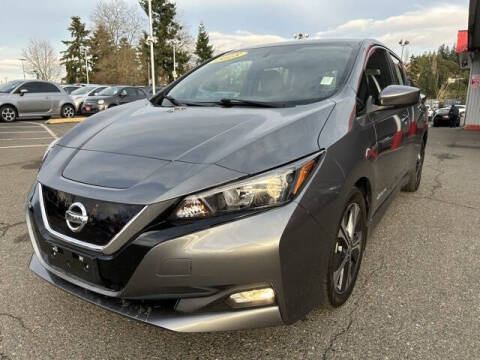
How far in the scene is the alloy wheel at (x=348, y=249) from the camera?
2.26 metres

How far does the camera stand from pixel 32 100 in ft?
47.9

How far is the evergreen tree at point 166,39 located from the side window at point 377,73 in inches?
2113

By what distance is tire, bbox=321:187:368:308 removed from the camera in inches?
84.0

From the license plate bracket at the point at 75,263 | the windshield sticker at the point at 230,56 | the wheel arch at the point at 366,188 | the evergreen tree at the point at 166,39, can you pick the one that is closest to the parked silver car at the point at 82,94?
the windshield sticker at the point at 230,56

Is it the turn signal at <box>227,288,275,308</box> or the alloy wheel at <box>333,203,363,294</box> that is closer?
the turn signal at <box>227,288,275,308</box>

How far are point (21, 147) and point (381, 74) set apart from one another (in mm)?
7633

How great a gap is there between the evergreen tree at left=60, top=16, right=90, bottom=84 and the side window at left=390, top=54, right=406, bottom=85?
66768mm

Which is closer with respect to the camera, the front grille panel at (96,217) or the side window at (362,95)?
the front grille panel at (96,217)

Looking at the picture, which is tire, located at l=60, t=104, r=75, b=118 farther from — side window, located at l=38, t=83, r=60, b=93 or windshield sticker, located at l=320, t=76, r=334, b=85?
windshield sticker, located at l=320, t=76, r=334, b=85

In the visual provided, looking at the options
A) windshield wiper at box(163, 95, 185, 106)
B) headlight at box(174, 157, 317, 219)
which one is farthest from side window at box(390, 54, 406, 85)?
headlight at box(174, 157, 317, 219)

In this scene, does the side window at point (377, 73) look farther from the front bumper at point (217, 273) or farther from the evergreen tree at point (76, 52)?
the evergreen tree at point (76, 52)

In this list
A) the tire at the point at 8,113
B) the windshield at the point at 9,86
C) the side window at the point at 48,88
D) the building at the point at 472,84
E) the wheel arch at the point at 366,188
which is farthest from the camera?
the building at the point at 472,84

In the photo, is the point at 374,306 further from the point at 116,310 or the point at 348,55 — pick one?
the point at 348,55

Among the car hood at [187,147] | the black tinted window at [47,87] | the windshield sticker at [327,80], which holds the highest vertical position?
the black tinted window at [47,87]
